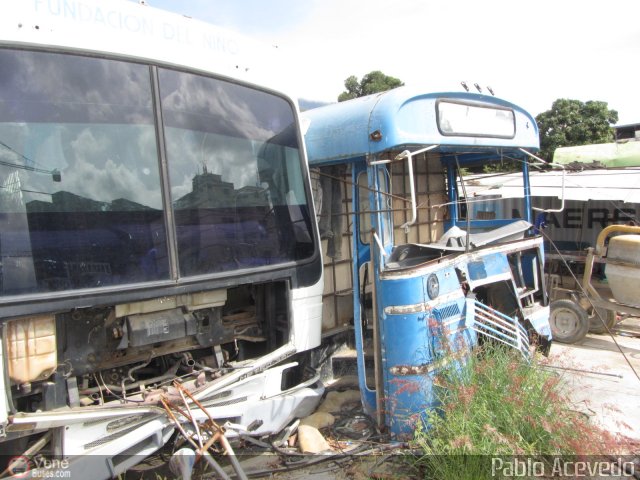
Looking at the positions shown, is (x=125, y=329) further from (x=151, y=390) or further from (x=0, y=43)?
(x=0, y=43)

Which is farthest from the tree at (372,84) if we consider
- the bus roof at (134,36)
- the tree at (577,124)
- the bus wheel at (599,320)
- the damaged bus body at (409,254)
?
the bus roof at (134,36)

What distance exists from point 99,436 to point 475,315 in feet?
9.12

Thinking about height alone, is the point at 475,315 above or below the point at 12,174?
below

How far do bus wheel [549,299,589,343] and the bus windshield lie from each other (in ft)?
15.6

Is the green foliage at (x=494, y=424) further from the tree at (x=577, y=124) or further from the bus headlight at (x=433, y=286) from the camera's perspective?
the tree at (x=577, y=124)

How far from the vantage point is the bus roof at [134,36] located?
240 centimetres

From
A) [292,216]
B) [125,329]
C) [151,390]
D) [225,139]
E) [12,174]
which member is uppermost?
[225,139]

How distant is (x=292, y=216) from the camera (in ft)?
11.5

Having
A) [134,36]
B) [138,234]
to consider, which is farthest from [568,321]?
[134,36]

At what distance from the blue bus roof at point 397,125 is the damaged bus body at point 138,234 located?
349 millimetres

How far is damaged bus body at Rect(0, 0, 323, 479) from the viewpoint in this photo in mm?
2375

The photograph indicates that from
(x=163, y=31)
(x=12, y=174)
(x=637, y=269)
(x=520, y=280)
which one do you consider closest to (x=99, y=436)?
(x=12, y=174)

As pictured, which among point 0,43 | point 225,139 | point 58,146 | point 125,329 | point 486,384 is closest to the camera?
point 0,43

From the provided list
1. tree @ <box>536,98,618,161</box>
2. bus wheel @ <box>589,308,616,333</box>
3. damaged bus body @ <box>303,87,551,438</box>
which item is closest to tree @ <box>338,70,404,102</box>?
tree @ <box>536,98,618,161</box>
